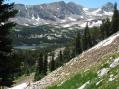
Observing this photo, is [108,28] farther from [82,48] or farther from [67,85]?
[67,85]

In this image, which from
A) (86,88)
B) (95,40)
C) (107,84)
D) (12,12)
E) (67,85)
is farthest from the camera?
(95,40)

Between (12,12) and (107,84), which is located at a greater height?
(12,12)

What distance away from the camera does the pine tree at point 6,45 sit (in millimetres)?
27469

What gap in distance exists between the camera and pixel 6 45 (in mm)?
27641

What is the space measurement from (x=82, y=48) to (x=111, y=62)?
14598 cm

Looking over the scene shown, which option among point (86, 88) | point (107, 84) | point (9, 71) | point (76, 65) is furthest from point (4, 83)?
point (76, 65)

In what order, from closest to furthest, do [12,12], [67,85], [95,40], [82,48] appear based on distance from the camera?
[12,12], [67,85], [82,48], [95,40]

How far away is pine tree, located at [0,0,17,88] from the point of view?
90.1 feet

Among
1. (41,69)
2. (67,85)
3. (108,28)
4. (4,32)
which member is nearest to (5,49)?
(4,32)

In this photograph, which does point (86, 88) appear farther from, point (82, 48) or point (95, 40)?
point (95, 40)

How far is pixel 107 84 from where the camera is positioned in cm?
2152

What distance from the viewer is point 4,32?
90.5 feet

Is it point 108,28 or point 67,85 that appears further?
point 108,28

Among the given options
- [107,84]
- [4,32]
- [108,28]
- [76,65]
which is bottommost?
[108,28]
